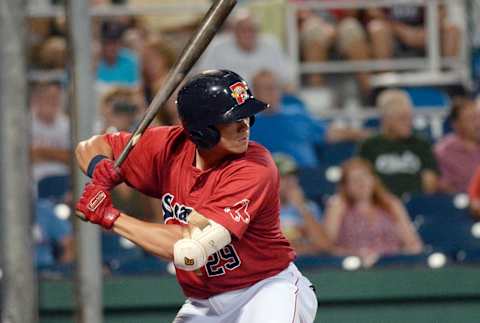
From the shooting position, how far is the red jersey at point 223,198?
4375mm

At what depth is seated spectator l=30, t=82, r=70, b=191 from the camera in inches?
318

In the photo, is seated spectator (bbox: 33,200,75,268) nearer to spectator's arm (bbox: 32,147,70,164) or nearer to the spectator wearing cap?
spectator's arm (bbox: 32,147,70,164)

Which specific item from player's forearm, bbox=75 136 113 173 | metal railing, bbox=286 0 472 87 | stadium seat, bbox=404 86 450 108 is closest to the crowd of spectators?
metal railing, bbox=286 0 472 87

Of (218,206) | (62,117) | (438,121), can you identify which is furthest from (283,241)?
(438,121)

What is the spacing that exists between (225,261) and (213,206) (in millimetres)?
294

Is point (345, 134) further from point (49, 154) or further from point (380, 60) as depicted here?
point (49, 154)

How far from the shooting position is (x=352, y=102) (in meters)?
9.47

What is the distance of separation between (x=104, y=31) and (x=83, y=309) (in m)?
3.87

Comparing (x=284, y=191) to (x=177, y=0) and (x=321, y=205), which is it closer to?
(x=321, y=205)

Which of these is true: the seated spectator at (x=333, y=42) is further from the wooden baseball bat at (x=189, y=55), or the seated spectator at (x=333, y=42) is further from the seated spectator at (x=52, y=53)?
the wooden baseball bat at (x=189, y=55)

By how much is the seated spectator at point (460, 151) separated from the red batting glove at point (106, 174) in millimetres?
3920

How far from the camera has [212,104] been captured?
14.4 feet

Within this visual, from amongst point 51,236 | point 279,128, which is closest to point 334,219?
point 279,128

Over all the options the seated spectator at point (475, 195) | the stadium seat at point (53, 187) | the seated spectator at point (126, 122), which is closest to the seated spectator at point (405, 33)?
the seated spectator at point (475, 195)
